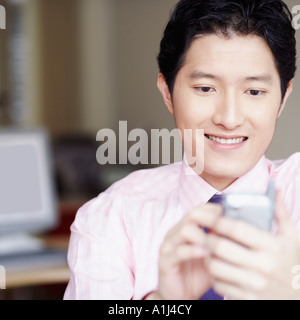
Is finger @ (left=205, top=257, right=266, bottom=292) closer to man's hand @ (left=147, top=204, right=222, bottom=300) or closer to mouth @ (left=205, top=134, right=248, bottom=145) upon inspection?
man's hand @ (left=147, top=204, right=222, bottom=300)

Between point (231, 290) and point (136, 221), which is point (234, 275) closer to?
point (231, 290)

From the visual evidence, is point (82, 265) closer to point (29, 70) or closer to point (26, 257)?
point (26, 257)

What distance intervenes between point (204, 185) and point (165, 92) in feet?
0.30

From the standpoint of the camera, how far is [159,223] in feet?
1.81

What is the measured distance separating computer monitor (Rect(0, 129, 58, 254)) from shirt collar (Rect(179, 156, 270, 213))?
0.82m

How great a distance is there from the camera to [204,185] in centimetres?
53

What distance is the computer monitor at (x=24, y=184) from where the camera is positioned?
4.34ft

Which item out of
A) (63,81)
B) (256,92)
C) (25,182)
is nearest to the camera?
(256,92)

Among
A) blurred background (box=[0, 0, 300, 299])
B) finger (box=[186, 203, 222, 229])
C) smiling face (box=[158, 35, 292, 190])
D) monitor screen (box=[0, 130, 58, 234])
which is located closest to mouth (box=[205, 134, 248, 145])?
smiling face (box=[158, 35, 292, 190])

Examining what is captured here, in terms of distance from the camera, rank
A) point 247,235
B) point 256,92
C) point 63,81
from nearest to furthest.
→ 1. point 247,235
2. point 256,92
3. point 63,81

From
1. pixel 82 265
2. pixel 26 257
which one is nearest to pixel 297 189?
pixel 82 265

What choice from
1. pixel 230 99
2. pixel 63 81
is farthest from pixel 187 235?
pixel 63 81

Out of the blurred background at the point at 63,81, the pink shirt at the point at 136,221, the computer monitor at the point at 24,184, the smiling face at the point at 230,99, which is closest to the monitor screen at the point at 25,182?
the computer monitor at the point at 24,184

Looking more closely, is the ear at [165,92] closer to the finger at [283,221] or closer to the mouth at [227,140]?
the mouth at [227,140]
